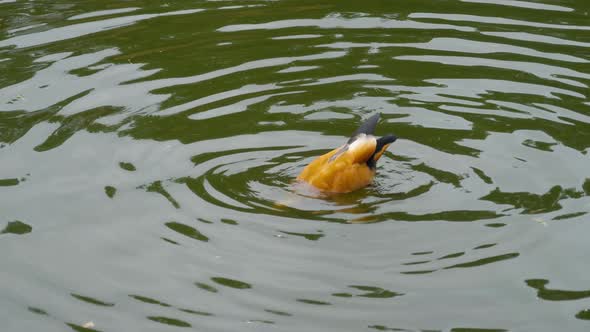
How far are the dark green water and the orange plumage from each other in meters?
0.14

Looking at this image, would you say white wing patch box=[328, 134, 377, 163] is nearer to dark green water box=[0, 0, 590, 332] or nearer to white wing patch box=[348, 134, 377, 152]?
white wing patch box=[348, 134, 377, 152]

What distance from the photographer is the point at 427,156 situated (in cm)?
805

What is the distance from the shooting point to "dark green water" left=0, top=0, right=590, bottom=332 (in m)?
6.15

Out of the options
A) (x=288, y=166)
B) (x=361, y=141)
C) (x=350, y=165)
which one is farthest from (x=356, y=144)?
(x=288, y=166)

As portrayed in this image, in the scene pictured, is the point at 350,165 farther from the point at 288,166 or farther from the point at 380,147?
the point at 288,166

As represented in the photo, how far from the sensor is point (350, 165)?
7.37 meters

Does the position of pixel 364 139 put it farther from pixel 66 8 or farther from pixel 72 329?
pixel 66 8

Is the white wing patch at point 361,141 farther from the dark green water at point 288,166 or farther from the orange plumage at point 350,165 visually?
the dark green water at point 288,166

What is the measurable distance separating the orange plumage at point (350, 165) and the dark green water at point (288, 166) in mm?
143

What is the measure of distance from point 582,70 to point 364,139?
323 centimetres

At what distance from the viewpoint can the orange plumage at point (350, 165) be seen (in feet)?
24.2

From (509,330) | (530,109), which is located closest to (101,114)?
(530,109)

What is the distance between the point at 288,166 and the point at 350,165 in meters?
0.80

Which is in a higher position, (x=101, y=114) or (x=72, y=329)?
(x=101, y=114)
